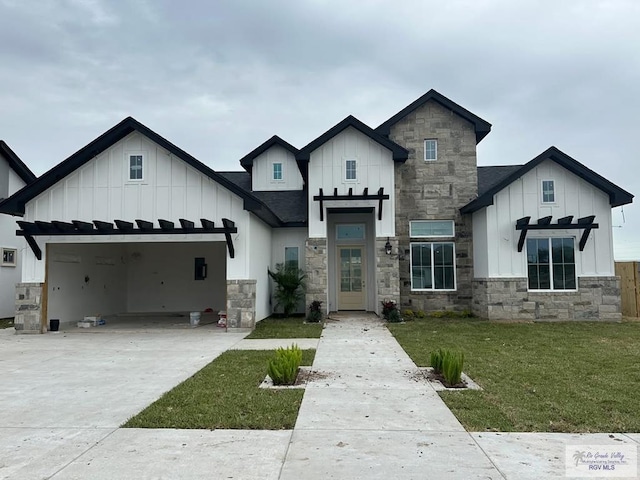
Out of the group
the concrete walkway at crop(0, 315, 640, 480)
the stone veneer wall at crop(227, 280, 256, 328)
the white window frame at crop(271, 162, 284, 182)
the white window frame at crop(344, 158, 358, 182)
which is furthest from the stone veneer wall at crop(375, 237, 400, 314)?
the concrete walkway at crop(0, 315, 640, 480)

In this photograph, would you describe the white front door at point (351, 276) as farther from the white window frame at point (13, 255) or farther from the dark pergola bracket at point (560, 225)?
the white window frame at point (13, 255)

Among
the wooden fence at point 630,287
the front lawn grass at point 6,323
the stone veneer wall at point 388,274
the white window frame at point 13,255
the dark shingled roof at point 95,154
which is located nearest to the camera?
the dark shingled roof at point 95,154

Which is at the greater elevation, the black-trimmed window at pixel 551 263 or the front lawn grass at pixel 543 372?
the black-trimmed window at pixel 551 263

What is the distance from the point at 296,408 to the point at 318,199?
31.4 feet

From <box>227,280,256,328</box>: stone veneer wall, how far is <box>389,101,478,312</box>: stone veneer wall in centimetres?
556

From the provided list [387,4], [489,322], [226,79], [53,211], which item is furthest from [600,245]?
[53,211]

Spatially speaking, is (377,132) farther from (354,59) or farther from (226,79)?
(226,79)

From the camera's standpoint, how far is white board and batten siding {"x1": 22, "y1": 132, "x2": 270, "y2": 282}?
40.3 ft

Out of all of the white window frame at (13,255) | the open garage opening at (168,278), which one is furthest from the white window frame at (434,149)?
the white window frame at (13,255)

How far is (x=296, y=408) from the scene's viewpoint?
5.35 meters

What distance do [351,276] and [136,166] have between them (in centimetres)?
793

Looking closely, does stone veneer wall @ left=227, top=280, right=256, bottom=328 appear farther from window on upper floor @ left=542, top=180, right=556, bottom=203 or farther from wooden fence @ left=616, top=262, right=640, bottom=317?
wooden fence @ left=616, top=262, right=640, bottom=317

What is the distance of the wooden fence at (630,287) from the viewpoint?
15109 mm

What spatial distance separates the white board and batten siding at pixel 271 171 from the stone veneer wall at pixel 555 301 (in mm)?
8315
